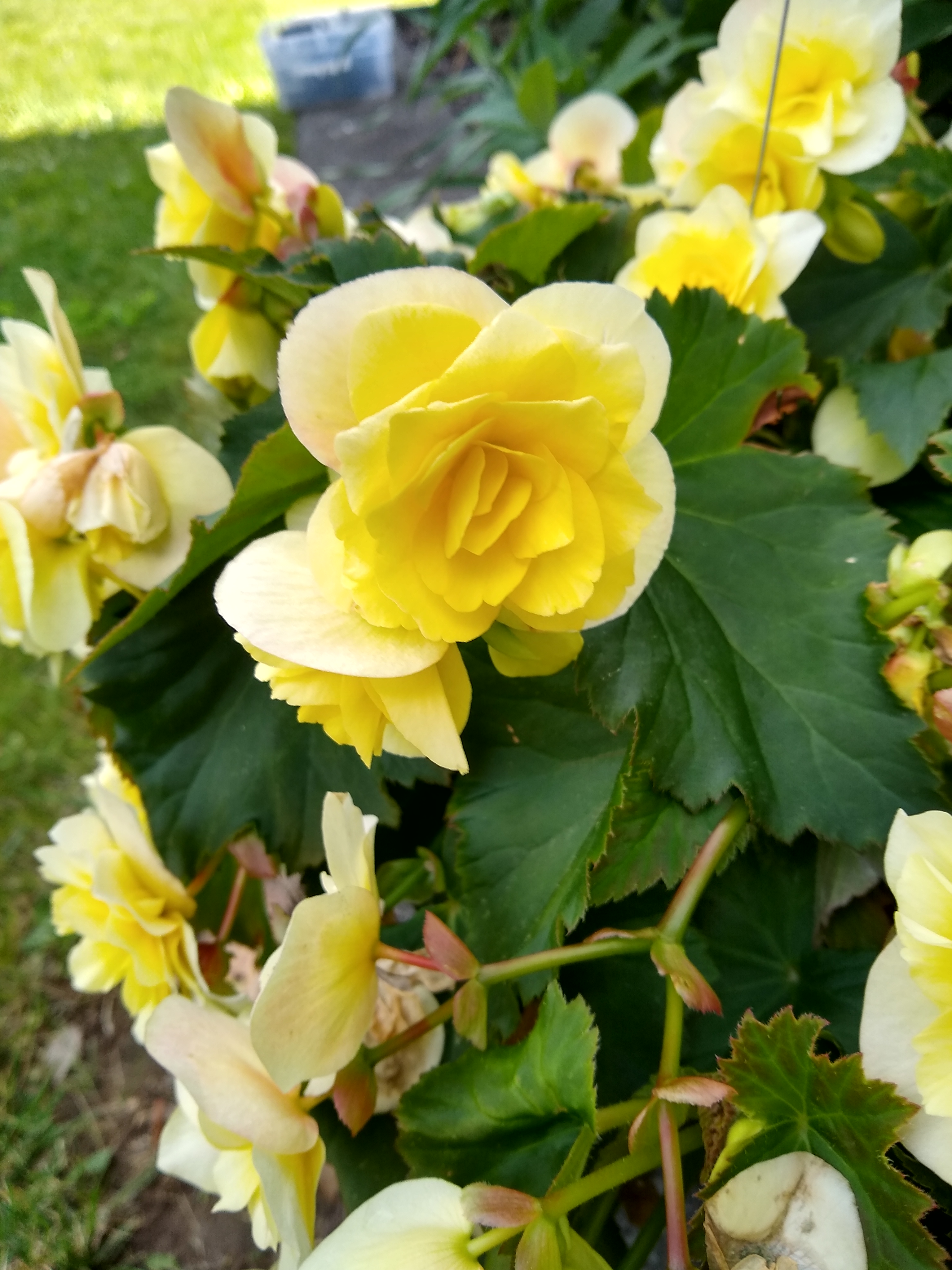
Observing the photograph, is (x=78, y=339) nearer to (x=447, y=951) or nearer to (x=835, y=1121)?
(x=447, y=951)

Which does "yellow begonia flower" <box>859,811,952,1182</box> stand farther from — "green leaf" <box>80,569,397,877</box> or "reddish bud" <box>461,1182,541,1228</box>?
"green leaf" <box>80,569,397,877</box>

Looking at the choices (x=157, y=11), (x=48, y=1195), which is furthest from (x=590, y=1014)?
(x=157, y=11)

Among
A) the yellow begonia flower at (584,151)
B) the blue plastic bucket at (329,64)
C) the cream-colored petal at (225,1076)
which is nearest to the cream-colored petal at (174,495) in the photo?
the cream-colored petal at (225,1076)

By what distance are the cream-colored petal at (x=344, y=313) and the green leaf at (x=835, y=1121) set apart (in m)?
0.28

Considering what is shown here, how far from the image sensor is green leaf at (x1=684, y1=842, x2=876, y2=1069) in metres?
0.46

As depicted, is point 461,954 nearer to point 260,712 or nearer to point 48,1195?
point 260,712

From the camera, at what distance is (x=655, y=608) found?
455mm

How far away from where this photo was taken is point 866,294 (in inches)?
23.9

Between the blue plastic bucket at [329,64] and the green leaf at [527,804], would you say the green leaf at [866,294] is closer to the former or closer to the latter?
the green leaf at [527,804]

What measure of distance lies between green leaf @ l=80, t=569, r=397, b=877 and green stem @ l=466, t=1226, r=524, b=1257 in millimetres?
237

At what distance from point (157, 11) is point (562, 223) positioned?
436 centimetres

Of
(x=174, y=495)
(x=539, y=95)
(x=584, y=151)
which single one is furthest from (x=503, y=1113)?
(x=539, y=95)

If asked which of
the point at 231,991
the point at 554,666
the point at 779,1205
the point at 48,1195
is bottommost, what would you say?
the point at 48,1195

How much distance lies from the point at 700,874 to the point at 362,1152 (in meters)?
0.25
